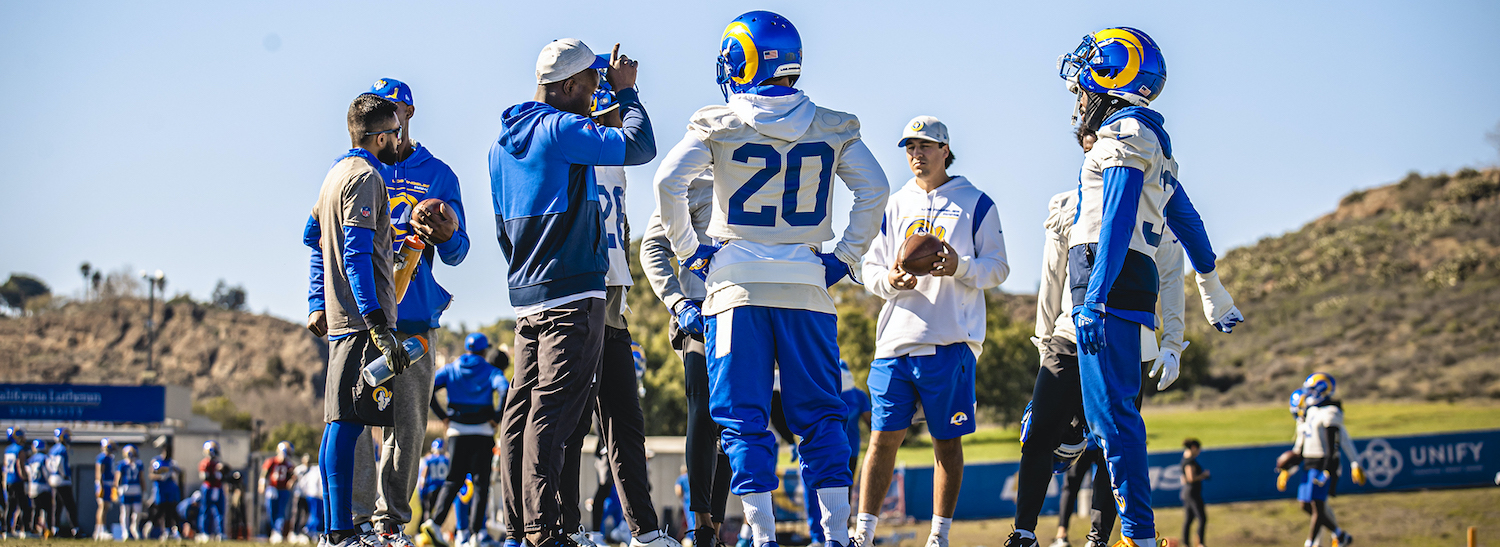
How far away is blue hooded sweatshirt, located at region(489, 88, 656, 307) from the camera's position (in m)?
4.83

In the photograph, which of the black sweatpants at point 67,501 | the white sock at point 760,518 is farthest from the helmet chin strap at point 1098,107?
the black sweatpants at point 67,501

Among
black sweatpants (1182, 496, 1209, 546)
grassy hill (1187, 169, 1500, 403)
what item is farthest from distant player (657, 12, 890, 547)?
grassy hill (1187, 169, 1500, 403)

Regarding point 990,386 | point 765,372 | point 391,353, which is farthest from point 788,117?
point 990,386

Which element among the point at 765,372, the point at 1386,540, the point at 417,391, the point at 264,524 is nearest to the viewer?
the point at 765,372

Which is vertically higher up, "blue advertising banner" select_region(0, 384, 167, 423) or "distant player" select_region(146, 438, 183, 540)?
"blue advertising banner" select_region(0, 384, 167, 423)

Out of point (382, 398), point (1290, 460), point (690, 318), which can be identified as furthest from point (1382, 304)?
point (382, 398)

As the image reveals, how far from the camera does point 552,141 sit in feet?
16.0

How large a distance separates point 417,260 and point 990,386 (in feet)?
193

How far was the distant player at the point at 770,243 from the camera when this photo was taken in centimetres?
451

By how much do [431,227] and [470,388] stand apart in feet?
17.2

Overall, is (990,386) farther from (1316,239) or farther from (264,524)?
(1316,239)

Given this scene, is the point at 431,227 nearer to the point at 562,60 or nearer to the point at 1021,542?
the point at 562,60

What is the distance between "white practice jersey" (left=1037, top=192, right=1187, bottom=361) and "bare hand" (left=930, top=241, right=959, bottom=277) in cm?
69

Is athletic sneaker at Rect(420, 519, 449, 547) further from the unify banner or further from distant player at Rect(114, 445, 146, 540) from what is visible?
the unify banner
